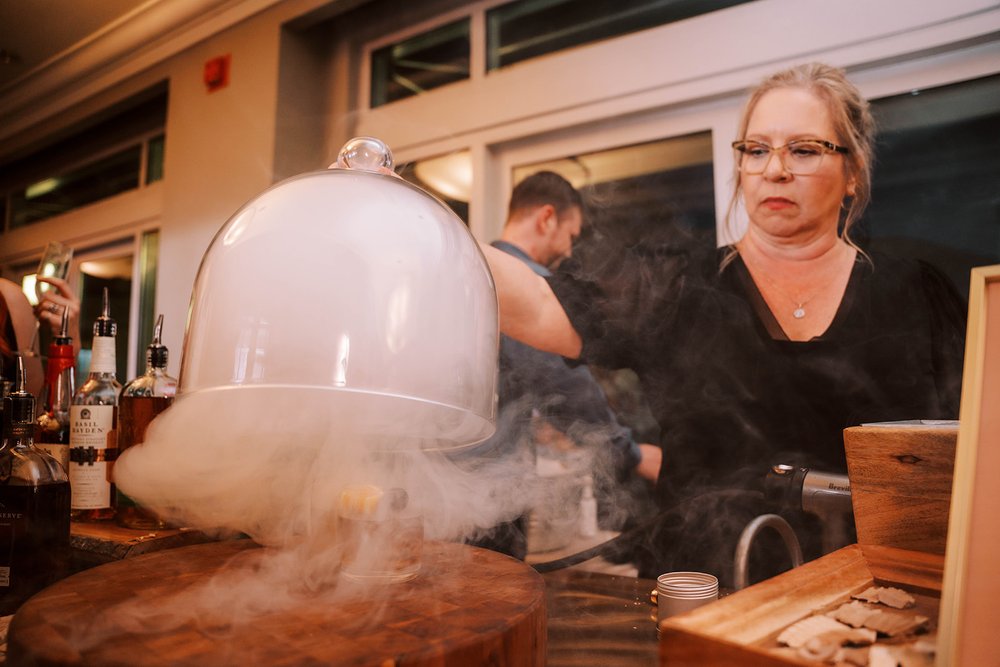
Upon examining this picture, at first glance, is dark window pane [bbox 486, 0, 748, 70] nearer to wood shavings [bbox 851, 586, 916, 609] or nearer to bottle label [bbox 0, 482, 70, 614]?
wood shavings [bbox 851, 586, 916, 609]

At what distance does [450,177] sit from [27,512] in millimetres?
1313

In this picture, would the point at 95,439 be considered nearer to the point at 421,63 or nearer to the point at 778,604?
the point at 778,604

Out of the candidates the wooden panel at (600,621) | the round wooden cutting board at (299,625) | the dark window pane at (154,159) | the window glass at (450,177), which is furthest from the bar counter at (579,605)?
the dark window pane at (154,159)

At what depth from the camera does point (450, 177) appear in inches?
74.5

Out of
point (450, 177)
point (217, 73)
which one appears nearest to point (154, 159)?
point (217, 73)

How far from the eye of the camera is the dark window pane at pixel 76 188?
9.47 ft

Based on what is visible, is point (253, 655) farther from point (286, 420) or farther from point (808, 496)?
point (808, 496)

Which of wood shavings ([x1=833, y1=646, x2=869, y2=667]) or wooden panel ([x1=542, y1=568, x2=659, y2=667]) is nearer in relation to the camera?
wood shavings ([x1=833, y1=646, x2=869, y2=667])

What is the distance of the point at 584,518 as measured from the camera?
1551mm

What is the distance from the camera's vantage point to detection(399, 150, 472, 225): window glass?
1.86 metres

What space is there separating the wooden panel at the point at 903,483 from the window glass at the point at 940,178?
1.91 feet

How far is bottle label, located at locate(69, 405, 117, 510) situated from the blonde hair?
1595mm

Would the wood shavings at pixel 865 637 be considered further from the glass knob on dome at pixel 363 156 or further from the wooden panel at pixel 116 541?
the wooden panel at pixel 116 541

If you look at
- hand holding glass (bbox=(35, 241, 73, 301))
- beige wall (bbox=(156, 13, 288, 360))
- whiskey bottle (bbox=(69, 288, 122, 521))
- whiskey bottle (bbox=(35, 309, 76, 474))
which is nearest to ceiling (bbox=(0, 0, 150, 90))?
beige wall (bbox=(156, 13, 288, 360))
